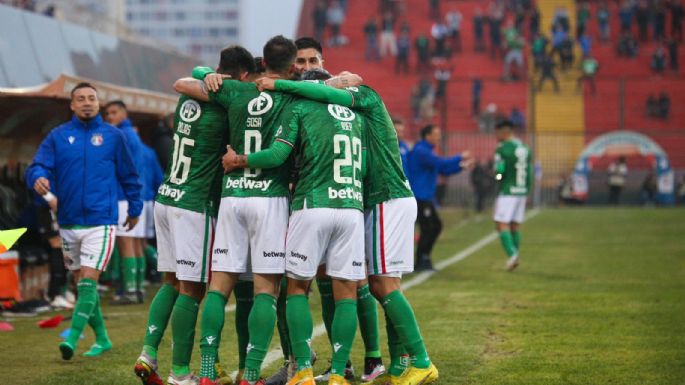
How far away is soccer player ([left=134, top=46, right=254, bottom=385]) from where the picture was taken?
7242 mm

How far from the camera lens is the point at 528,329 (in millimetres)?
10211

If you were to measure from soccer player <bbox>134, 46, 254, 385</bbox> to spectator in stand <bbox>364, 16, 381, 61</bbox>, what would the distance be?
44.3m

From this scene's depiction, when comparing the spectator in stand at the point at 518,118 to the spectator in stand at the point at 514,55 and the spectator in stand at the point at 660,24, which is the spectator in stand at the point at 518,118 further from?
the spectator in stand at the point at 660,24

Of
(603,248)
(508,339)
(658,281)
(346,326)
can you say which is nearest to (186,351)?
(346,326)

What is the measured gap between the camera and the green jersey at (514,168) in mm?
17047

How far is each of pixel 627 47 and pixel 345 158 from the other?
46268 millimetres

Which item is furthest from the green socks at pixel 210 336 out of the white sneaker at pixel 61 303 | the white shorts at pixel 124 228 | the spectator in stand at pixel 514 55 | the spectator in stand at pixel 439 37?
the spectator in stand at pixel 439 37

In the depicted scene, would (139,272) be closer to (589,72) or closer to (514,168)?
(514,168)

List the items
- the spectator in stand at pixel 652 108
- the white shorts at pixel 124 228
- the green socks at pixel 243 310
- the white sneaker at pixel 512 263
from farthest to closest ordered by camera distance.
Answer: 1. the spectator in stand at pixel 652 108
2. the white sneaker at pixel 512 263
3. the white shorts at pixel 124 228
4. the green socks at pixel 243 310

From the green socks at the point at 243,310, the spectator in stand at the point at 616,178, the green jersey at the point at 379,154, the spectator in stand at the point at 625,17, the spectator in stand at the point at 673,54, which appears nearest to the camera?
the green jersey at the point at 379,154

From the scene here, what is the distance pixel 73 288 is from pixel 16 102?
2.21 meters

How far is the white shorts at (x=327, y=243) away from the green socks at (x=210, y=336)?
19.9 inches

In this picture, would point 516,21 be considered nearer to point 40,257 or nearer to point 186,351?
point 40,257

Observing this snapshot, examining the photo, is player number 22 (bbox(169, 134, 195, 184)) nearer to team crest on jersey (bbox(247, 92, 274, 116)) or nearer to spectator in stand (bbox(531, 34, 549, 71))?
team crest on jersey (bbox(247, 92, 274, 116))
